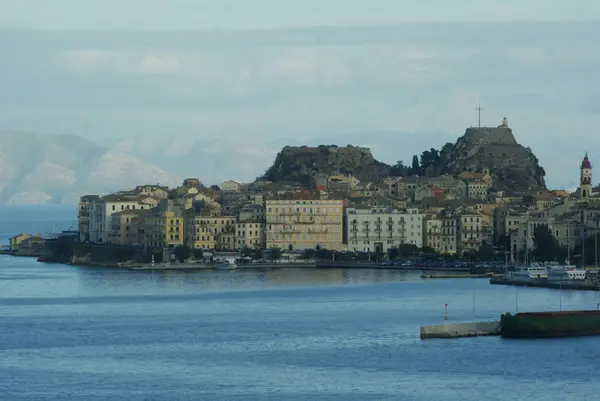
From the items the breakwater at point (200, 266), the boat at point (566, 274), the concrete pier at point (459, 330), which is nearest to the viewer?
the concrete pier at point (459, 330)

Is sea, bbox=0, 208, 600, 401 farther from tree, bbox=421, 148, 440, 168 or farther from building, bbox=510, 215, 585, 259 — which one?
tree, bbox=421, 148, 440, 168

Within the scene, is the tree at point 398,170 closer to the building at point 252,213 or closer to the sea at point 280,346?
the building at point 252,213

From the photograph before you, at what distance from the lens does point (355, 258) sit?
9200 cm

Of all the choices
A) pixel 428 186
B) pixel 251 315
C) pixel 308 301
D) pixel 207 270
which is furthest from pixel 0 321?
pixel 428 186

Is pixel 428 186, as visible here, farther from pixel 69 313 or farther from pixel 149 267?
pixel 69 313

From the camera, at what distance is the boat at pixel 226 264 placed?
294 feet

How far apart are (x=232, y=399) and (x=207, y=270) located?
159 ft

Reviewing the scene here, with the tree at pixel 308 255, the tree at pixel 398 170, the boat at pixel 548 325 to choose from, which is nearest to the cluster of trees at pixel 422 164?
the tree at pixel 398 170

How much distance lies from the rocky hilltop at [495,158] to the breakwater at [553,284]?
43.5m

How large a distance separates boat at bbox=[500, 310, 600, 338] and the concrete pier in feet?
1.27

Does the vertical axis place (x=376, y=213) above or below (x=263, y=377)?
above

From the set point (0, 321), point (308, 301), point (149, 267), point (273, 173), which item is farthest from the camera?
point (273, 173)

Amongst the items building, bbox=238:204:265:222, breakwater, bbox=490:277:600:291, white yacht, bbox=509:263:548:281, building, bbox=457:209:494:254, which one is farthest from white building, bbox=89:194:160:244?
breakwater, bbox=490:277:600:291

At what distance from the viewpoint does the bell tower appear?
96500mm
